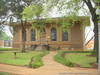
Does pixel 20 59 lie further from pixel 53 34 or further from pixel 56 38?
pixel 53 34

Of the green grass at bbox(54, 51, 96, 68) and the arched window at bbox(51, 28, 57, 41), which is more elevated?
the arched window at bbox(51, 28, 57, 41)

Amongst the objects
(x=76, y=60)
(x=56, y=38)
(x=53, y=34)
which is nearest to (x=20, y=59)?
(x=76, y=60)

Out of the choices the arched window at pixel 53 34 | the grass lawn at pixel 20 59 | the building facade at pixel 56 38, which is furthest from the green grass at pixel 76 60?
the arched window at pixel 53 34

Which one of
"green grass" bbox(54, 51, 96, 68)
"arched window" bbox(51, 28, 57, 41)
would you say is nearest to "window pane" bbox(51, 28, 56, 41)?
"arched window" bbox(51, 28, 57, 41)

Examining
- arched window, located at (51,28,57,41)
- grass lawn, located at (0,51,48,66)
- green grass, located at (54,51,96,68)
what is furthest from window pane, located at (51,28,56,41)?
green grass, located at (54,51,96,68)

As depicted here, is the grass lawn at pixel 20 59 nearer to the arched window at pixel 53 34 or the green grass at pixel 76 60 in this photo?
the green grass at pixel 76 60

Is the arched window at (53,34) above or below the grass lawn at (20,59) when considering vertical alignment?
above

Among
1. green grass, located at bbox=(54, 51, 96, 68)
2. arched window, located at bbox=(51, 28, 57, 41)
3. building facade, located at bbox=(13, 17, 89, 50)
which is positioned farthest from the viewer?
arched window, located at bbox=(51, 28, 57, 41)

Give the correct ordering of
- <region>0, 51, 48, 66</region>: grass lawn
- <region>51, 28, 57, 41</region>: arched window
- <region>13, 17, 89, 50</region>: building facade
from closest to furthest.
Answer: <region>0, 51, 48, 66</region>: grass lawn < <region>13, 17, 89, 50</region>: building facade < <region>51, 28, 57, 41</region>: arched window

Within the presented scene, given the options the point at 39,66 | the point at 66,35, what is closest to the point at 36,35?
the point at 66,35

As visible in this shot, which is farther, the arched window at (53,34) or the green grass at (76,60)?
the arched window at (53,34)

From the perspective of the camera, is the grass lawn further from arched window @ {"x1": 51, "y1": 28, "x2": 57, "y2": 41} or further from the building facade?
arched window @ {"x1": 51, "y1": 28, "x2": 57, "y2": 41}

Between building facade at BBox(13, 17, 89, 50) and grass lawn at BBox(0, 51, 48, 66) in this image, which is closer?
grass lawn at BBox(0, 51, 48, 66)

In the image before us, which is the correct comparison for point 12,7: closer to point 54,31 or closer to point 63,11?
point 54,31
